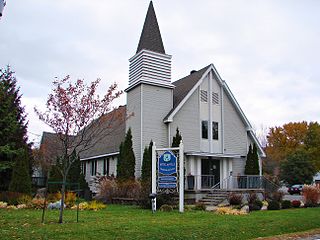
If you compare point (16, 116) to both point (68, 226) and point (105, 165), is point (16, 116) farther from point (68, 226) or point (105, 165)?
point (68, 226)

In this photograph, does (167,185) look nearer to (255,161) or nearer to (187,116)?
(187,116)

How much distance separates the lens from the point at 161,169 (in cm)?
1900

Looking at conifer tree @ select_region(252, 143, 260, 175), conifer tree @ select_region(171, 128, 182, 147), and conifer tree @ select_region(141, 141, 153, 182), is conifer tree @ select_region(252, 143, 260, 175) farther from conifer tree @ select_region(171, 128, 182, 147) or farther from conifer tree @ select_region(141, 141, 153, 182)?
conifer tree @ select_region(141, 141, 153, 182)

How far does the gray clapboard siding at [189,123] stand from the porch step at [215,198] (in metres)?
3.86

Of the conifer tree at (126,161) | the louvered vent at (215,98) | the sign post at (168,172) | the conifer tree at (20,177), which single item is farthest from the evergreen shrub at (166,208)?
the louvered vent at (215,98)

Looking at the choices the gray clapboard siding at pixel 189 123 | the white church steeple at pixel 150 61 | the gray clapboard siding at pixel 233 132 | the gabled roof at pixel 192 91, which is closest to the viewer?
the white church steeple at pixel 150 61

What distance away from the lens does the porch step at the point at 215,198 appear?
23.2m

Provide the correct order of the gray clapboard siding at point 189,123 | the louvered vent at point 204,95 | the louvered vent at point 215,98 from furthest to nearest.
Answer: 1. the louvered vent at point 215,98
2. the louvered vent at point 204,95
3. the gray clapboard siding at point 189,123

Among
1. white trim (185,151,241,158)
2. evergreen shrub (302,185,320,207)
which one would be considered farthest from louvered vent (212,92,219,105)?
evergreen shrub (302,185,320,207)

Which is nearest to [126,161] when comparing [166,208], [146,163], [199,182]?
[146,163]

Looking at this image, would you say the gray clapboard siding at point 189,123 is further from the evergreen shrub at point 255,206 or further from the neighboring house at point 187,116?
the evergreen shrub at point 255,206

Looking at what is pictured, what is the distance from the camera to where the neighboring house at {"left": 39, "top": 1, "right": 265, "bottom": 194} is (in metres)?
26.4

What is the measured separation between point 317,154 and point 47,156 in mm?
39751

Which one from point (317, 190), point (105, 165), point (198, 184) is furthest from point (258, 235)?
point (105, 165)
